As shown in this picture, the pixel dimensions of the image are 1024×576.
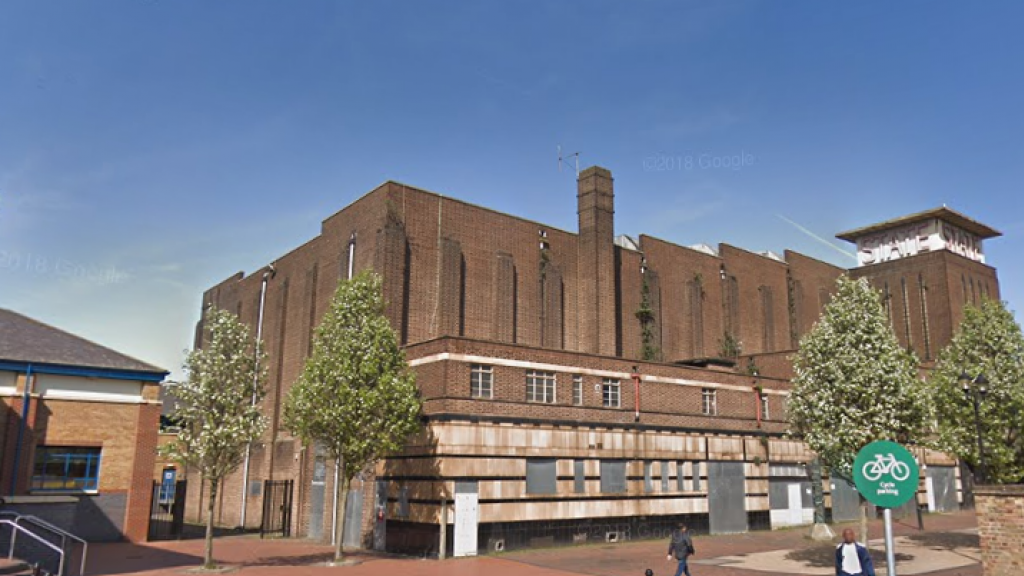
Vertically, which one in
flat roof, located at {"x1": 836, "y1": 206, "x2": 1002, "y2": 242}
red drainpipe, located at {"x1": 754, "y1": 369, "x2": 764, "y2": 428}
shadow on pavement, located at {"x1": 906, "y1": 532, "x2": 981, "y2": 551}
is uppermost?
flat roof, located at {"x1": 836, "y1": 206, "x2": 1002, "y2": 242}

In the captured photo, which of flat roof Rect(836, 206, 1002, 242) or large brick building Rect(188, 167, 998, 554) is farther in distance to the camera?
flat roof Rect(836, 206, 1002, 242)

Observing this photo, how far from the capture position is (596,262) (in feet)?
139

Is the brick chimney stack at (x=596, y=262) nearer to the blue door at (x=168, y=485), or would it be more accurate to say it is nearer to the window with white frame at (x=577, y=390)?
the window with white frame at (x=577, y=390)

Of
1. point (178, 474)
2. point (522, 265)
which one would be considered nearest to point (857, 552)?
point (522, 265)

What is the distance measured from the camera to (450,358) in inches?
1119

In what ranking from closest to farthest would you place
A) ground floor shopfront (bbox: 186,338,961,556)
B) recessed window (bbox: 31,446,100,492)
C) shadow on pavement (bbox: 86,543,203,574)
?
shadow on pavement (bbox: 86,543,203,574) < ground floor shopfront (bbox: 186,338,961,556) < recessed window (bbox: 31,446,100,492)

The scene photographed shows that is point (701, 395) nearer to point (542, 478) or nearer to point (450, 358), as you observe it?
point (542, 478)

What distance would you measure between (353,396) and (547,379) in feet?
29.1

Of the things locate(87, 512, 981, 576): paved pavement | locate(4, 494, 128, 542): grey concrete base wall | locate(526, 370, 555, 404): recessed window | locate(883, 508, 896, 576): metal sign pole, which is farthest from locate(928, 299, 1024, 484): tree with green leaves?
locate(4, 494, 128, 542): grey concrete base wall

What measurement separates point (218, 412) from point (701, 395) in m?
21.8

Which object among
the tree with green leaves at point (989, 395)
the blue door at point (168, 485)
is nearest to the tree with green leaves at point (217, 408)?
the tree with green leaves at point (989, 395)

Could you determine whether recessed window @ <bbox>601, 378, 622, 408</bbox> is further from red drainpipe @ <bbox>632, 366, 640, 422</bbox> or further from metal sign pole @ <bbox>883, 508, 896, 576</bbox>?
metal sign pole @ <bbox>883, 508, 896, 576</bbox>

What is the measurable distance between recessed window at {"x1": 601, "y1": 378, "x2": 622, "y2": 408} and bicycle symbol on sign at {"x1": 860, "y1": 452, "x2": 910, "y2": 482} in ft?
81.1

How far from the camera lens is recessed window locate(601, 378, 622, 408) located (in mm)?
32844
